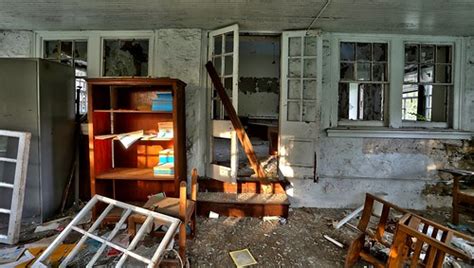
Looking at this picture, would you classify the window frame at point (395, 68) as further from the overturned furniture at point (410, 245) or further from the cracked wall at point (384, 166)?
the overturned furniture at point (410, 245)

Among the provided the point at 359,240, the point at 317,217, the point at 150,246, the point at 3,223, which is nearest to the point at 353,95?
the point at 317,217

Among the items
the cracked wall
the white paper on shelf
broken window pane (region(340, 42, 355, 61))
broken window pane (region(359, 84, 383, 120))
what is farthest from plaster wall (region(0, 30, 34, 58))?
broken window pane (region(359, 84, 383, 120))

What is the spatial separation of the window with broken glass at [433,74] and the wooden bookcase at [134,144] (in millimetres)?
3234

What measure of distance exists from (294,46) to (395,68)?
57.7 inches

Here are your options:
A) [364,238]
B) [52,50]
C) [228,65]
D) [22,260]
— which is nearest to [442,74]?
[364,238]

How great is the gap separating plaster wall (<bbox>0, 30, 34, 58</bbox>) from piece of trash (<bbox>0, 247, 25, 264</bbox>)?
264cm

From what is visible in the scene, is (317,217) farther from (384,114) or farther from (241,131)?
(384,114)

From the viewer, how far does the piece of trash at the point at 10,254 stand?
211cm

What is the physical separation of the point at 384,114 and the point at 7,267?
14.7 feet

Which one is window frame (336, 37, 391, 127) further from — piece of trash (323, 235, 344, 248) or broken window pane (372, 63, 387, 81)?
piece of trash (323, 235, 344, 248)

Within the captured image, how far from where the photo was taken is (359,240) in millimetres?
2152

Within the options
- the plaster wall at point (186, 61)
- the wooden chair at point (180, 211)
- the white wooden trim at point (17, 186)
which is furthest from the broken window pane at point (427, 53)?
the white wooden trim at point (17, 186)

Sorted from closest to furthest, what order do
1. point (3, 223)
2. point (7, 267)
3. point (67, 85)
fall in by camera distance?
point (7, 267)
point (3, 223)
point (67, 85)

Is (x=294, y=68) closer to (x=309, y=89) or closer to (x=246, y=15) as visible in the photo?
(x=309, y=89)
